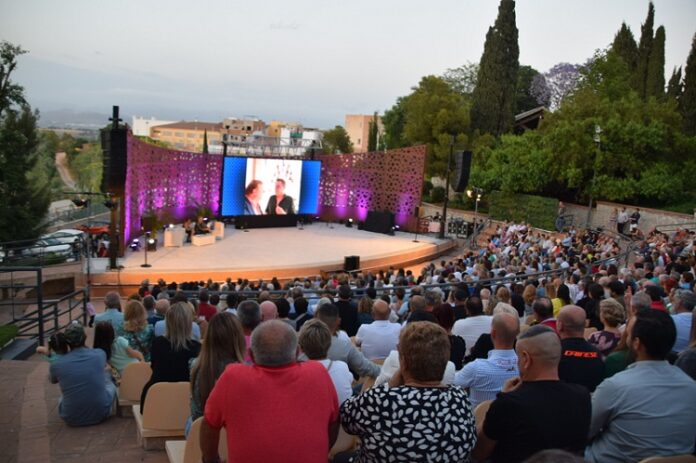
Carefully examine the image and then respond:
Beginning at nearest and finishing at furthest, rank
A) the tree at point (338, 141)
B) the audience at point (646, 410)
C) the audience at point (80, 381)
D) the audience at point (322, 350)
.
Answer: the audience at point (646, 410) → the audience at point (322, 350) → the audience at point (80, 381) → the tree at point (338, 141)

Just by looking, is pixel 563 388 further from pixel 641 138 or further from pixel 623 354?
pixel 641 138

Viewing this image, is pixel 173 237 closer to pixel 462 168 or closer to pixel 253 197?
pixel 253 197

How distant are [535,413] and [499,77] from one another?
105ft

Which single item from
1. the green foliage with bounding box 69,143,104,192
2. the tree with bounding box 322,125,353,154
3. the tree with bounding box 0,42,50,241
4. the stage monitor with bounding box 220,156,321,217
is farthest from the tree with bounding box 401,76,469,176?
the green foliage with bounding box 69,143,104,192

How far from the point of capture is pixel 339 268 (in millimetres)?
17812

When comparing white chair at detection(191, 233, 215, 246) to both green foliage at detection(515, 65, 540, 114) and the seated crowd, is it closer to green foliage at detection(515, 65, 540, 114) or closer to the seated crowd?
the seated crowd

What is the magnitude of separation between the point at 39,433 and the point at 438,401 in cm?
343

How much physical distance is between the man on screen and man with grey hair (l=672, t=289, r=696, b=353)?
19.3 meters

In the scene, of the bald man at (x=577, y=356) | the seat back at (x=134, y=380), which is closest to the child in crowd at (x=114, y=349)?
the seat back at (x=134, y=380)

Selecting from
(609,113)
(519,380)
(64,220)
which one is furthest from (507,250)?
(64,220)

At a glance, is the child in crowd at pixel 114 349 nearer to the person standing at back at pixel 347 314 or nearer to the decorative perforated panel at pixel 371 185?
the person standing at back at pixel 347 314

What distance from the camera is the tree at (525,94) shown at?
151 ft

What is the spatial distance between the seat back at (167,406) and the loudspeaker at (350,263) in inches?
539

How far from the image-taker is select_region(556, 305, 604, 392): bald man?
3.46 m
